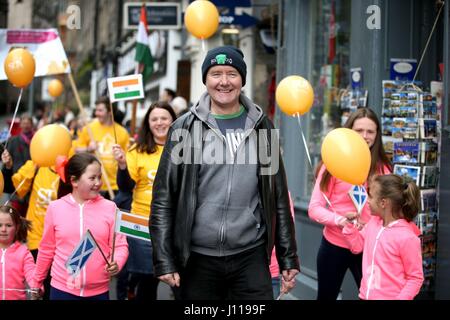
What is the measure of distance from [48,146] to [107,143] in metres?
2.81

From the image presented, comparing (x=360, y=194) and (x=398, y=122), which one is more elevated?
(x=398, y=122)

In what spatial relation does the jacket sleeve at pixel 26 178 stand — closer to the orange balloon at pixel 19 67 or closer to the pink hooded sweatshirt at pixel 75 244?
the orange balloon at pixel 19 67

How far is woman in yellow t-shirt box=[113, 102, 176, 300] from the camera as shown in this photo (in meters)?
5.69

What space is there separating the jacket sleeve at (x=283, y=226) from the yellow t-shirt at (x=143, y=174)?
1.92 metres

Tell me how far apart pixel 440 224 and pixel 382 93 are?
4.54 ft

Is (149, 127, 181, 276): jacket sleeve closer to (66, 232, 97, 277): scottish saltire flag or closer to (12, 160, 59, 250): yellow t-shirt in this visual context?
(66, 232, 97, 277): scottish saltire flag

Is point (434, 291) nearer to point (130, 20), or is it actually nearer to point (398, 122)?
point (398, 122)

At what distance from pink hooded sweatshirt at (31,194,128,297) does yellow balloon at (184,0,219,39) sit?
234 centimetres

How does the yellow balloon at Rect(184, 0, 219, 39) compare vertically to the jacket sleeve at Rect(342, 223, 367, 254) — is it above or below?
above

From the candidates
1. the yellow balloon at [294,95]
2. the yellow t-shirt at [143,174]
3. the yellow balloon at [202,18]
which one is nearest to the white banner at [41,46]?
the yellow balloon at [202,18]

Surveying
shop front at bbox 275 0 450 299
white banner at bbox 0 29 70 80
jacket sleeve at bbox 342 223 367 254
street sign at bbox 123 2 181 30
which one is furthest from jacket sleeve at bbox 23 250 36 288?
street sign at bbox 123 2 181 30
